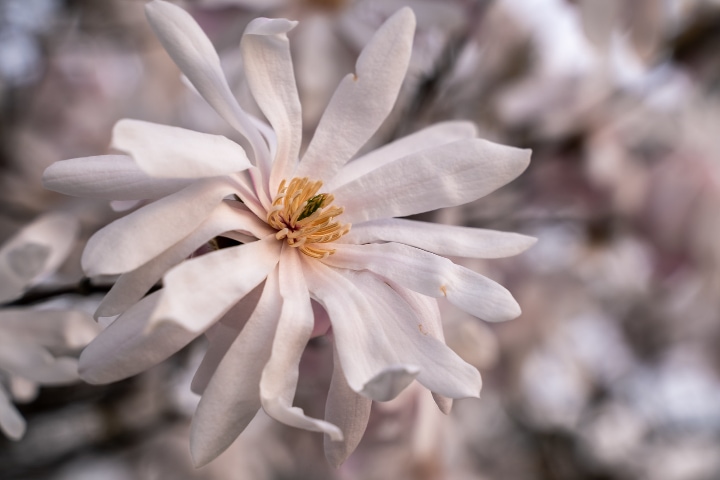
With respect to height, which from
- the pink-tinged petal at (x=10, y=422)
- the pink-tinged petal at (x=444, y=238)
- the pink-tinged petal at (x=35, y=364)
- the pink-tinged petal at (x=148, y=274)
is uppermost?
the pink-tinged petal at (x=444, y=238)

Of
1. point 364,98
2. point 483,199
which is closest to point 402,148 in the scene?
point 364,98

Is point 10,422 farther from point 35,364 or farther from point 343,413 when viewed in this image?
point 343,413

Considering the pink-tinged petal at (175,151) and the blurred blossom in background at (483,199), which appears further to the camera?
the blurred blossom in background at (483,199)

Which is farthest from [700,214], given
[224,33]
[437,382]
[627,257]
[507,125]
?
[437,382]

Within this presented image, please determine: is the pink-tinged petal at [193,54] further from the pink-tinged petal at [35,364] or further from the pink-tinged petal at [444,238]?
the pink-tinged petal at [35,364]

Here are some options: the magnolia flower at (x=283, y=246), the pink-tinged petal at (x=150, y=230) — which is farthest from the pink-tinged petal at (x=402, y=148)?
the pink-tinged petal at (x=150, y=230)

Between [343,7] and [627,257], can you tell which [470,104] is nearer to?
[343,7]
